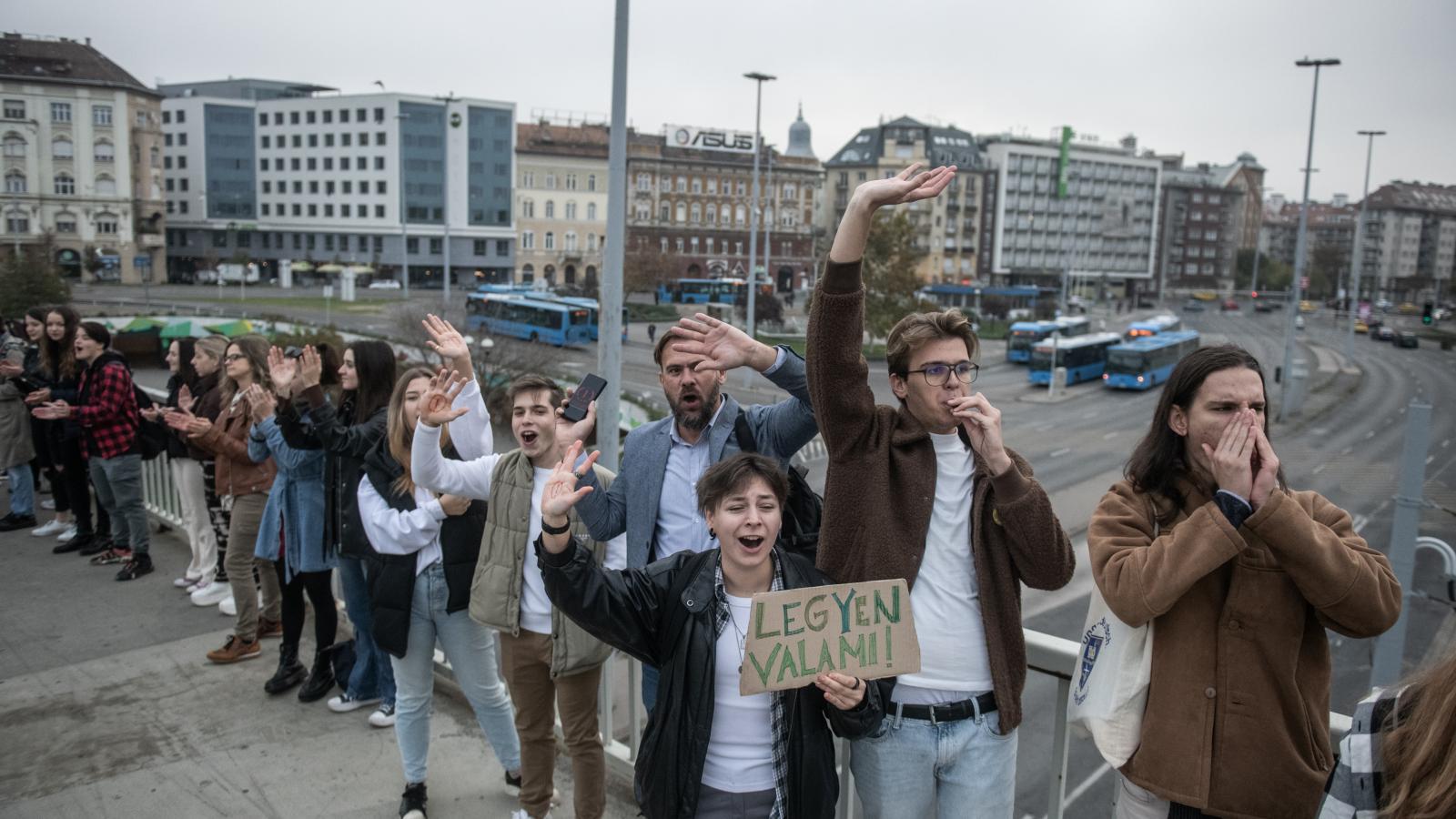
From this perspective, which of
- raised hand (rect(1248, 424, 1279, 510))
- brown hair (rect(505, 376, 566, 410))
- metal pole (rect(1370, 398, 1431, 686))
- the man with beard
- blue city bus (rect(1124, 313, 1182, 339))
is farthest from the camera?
blue city bus (rect(1124, 313, 1182, 339))

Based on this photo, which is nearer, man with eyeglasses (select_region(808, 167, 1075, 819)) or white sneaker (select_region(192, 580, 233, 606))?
man with eyeglasses (select_region(808, 167, 1075, 819))

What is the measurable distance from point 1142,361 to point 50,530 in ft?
138

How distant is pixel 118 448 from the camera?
23.6ft

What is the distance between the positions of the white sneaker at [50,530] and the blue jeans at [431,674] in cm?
573

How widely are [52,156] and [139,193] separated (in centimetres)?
3610

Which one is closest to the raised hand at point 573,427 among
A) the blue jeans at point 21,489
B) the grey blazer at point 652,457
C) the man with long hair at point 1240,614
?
the grey blazer at point 652,457

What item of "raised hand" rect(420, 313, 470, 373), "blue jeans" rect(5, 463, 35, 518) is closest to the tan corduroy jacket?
"raised hand" rect(420, 313, 470, 373)

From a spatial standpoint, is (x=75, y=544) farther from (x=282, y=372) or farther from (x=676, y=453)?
(x=676, y=453)

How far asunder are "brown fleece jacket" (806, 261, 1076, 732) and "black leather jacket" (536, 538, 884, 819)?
0.64ft

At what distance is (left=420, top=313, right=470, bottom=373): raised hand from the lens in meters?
3.97

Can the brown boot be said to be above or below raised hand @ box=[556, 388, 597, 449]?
below

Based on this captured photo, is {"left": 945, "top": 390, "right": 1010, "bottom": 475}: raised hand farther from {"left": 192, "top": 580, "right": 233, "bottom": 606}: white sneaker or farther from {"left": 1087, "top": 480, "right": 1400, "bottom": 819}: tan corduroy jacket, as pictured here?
{"left": 192, "top": 580, "right": 233, "bottom": 606}: white sneaker

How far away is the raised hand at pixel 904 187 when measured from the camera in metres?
2.56

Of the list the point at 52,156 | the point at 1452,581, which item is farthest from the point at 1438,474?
the point at 52,156
